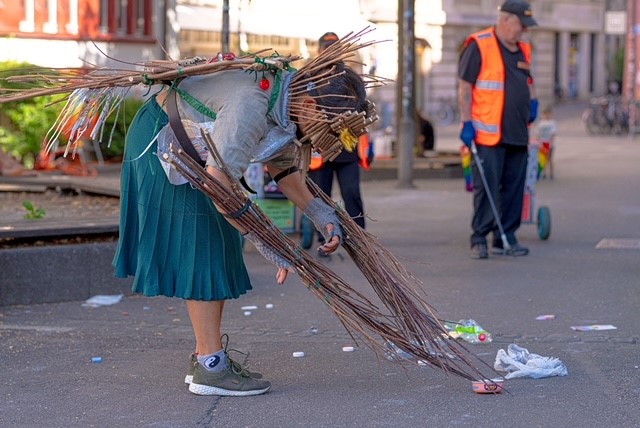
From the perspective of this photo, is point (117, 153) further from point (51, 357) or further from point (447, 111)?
point (447, 111)

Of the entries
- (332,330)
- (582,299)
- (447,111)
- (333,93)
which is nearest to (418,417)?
(333,93)

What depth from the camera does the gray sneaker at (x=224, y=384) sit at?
536 centimetres

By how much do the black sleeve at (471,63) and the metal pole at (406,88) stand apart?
→ 5.46 m

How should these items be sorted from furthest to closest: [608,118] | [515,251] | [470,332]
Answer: [608,118]
[515,251]
[470,332]

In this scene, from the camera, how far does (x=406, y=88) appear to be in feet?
50.8

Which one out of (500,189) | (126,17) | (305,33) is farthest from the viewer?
(305,33)

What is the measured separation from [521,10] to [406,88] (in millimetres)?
6465

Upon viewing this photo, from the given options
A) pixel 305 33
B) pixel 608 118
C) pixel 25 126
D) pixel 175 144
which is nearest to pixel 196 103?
pixel 175 144

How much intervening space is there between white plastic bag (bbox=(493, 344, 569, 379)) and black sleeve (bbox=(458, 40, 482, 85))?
3.63m

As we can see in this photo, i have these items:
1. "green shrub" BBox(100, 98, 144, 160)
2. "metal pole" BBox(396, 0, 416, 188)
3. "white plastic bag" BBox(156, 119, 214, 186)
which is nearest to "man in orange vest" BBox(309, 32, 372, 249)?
"white plastic bag" BBox(156, 119, 214, 186)

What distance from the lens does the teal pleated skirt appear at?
17.3 ft

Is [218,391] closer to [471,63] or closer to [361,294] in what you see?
[361,294]

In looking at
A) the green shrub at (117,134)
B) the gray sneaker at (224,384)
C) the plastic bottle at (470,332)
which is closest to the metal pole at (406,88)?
the green shrub at (117,134)

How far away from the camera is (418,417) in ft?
16.5
